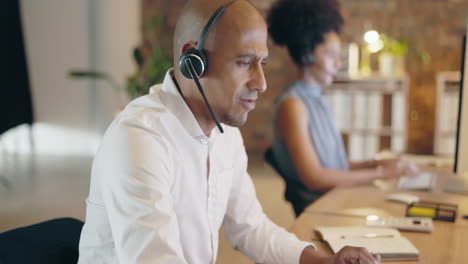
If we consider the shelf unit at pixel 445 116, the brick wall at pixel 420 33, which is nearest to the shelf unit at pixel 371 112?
the shelf unit at pixel 445 116

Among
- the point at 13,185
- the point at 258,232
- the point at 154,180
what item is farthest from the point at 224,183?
the point at 13,185

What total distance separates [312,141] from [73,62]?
440cm

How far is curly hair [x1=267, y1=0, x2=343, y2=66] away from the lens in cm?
232

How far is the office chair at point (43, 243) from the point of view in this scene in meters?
0.99

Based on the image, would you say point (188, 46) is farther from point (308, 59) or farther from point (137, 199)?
point (308, 59)

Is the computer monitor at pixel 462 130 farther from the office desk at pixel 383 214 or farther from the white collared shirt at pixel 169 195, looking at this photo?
the white collared shirt at pixel 169 195

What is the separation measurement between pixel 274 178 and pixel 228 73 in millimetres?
4130

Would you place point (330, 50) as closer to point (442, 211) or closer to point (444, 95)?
point (442, 211)

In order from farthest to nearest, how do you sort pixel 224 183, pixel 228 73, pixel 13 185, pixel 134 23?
1. pixel 134 23
2. pixel 13 185
3. pixel 224 183
4. pixel 228 73

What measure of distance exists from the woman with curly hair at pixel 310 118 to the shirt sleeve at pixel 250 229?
2.44 feet

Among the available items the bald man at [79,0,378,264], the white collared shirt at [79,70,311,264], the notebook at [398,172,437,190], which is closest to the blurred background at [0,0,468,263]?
the notebook at [398,172,437,190]

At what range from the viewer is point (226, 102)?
110 cm

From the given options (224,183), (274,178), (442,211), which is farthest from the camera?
(274,178)

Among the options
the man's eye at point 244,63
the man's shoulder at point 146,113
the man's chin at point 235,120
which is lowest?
the man's chin at point 235,120
